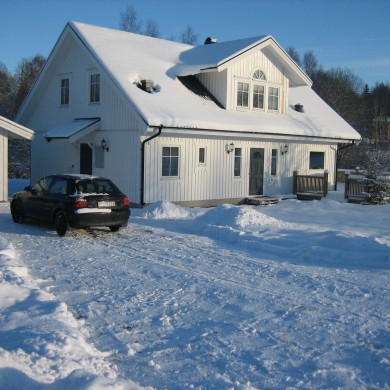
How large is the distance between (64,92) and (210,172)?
292 inches

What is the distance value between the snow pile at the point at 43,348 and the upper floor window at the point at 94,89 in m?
13.7

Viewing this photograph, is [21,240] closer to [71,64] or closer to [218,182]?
[218,182]

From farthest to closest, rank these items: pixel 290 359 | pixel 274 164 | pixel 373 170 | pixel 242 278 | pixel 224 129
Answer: pixel 274 164 → pixel 373 170 → pixel 224 129 → pixel 242 278 → pixel 290 359

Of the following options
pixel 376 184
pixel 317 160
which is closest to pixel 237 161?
pixel 376 184

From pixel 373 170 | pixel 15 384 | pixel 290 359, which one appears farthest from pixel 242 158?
pixel 15 384

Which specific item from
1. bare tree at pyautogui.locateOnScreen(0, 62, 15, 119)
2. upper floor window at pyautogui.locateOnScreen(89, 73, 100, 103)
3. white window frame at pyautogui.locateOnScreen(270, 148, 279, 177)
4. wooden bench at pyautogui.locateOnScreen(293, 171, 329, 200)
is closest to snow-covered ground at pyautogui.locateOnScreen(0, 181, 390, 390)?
upper floor window at pyautogui.locateOnScreen(89, 73, 100, 103)

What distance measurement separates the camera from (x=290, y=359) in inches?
214

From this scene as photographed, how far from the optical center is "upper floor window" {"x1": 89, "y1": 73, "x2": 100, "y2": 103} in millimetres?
20188

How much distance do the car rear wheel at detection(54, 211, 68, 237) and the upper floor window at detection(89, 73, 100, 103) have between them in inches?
338

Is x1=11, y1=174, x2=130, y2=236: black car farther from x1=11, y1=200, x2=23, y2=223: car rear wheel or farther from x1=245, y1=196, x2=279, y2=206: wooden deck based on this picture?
x1=245, y1=196, x2=279, y2=206: wooden deck

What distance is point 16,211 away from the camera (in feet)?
47.3

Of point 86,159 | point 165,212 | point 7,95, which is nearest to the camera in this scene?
point 165,212

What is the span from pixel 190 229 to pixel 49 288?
244 inches

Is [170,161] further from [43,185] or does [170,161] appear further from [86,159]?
[43,185]
